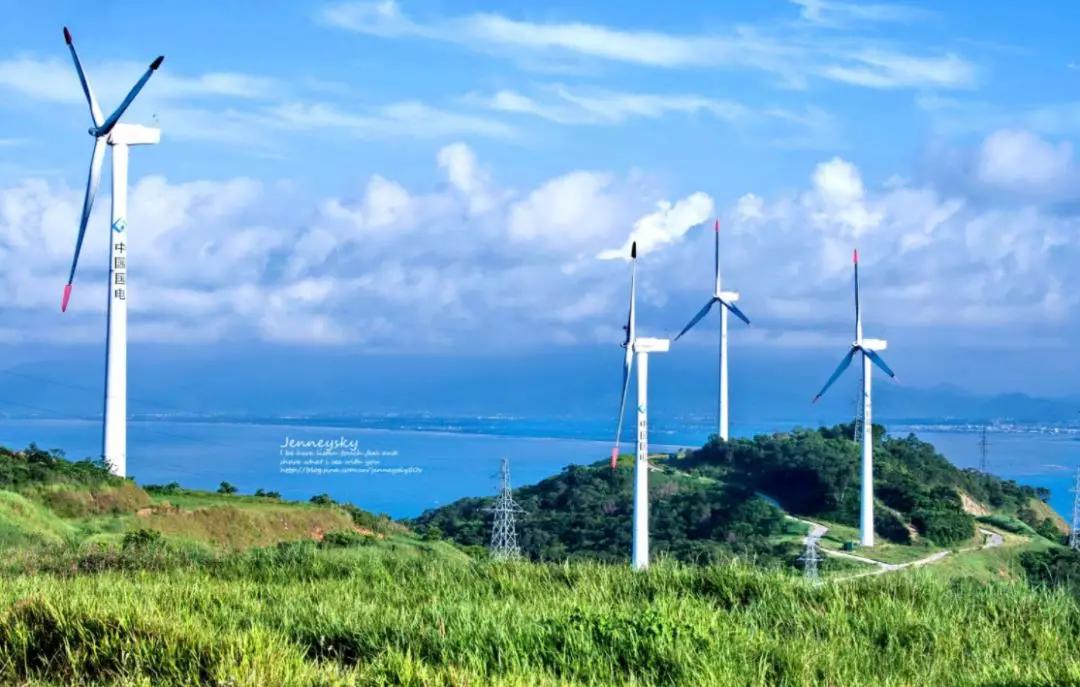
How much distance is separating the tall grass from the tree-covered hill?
240 feet

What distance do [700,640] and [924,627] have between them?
222cm

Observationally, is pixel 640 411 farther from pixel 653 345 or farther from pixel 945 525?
pixel 945 525

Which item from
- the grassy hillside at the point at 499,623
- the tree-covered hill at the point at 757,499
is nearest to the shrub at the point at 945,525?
the tree-covered hill at the point at 757,499

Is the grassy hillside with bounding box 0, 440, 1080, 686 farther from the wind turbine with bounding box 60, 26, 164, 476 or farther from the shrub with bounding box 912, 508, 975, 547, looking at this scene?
the shrub with bounding box 912, 508, 975, 547

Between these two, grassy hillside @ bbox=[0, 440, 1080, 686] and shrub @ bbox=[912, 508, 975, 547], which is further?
shrub @ bbox=[912, 508, 975, 547]

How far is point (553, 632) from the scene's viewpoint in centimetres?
1112

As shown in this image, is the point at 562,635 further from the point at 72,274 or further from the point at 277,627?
the point at 72,274

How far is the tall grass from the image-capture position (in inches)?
→ 403

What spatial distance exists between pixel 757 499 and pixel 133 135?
74.5m

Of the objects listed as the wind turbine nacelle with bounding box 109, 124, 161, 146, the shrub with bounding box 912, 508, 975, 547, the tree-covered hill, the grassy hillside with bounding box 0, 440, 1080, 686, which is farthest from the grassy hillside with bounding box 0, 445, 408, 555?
the shrub with bounding box 912, 508, 975, 547

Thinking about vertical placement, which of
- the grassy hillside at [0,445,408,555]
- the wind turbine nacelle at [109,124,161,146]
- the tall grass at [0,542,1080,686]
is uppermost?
the wind turbine nacelle at [109,124,161,146]

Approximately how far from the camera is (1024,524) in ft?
376

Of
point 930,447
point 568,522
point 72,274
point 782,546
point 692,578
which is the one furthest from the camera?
point 930,447

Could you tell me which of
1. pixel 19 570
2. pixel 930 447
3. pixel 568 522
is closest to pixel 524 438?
pixel 930 447
